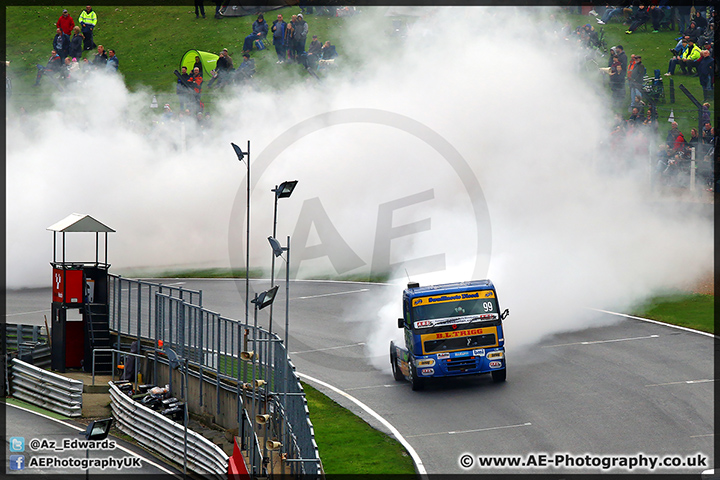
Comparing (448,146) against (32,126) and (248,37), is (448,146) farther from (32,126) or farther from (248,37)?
(32,126)

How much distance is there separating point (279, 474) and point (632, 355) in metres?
11.1

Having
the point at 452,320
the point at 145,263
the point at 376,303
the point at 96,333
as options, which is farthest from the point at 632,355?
the point at 145,263

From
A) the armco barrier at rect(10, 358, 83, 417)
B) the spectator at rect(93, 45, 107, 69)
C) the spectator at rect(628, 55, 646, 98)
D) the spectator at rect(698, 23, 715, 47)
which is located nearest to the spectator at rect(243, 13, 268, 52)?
the spectator at rect(93, 45, 107, 69)

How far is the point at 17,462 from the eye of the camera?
724 inches

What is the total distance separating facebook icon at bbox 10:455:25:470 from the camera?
18.4 metres

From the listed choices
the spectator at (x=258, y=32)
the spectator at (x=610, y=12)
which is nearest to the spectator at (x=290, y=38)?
the spectator at (x=258, y=32)

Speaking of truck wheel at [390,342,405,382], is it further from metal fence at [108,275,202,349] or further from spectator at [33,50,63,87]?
spectator at [33,50,63,87]

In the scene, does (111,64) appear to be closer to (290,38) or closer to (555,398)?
(290,38)

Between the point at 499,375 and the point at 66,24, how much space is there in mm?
33416

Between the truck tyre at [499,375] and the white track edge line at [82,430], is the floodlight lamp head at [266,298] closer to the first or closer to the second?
the white track edge line at [82,430]

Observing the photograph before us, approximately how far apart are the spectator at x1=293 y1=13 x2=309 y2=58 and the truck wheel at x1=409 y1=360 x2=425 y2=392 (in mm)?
23813

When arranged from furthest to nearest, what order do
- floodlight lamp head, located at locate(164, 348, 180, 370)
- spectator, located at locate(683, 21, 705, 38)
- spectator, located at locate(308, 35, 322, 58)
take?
spectator, located at locate(308, 35, 322, 58) → spectator, located at locate(683, 21, 705, 38) → floodlight lamp head, located at locate(164, 348, 180, 370)

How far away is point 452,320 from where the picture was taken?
21.6 metres

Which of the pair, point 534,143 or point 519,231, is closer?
point 519,231
